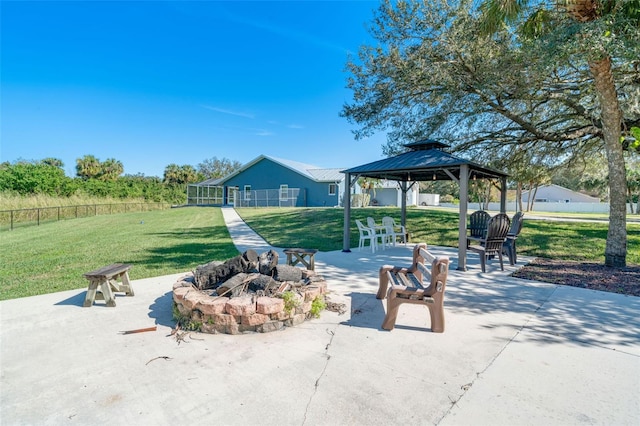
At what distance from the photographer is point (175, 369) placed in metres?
2.62

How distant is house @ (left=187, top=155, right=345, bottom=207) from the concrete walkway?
21663mm

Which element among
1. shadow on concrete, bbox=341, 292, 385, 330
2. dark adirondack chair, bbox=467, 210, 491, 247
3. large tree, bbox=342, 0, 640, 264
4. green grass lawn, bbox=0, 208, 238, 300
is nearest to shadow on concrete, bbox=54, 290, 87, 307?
green grass lawn, bbox=0, 208, 238, 300

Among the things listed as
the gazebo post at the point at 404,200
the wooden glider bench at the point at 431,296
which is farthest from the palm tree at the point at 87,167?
the wooden glider bench at the point at 431,296

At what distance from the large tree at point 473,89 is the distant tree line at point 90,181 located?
22.4m

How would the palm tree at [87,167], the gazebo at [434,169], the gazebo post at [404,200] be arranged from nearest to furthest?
the gazebo at [434,169]
the gazebo post at [404,200]
the palm tree at [87,167]

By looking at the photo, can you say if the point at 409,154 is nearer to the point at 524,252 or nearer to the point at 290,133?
the point at 524,252

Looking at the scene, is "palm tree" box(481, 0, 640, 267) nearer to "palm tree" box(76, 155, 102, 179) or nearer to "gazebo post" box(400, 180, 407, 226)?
"gazebo post" box(400, 180, 407, 226)

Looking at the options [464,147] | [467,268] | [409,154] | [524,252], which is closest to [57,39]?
[409,154]

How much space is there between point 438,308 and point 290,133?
32.8 metres

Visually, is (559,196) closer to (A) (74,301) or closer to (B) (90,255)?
(B) (90,255)

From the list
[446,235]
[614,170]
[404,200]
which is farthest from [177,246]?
[614,170]

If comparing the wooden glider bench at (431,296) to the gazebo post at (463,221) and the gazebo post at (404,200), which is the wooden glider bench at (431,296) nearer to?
the gazebo post at (463,221)

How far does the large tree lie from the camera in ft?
25.0

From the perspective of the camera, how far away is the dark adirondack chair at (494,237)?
6.13 m
